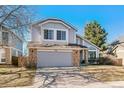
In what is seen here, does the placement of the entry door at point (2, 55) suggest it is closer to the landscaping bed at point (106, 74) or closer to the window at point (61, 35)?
the window at point (61, 35)

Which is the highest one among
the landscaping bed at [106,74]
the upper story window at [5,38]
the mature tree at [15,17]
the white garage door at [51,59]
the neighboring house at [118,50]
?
the mature tree at [15,17]

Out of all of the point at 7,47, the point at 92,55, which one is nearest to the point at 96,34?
Answer: the point at 92,55

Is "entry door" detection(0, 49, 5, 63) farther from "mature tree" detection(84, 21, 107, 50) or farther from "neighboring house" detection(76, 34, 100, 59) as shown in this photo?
"mature tree" detection(84, 21, 107, 50)

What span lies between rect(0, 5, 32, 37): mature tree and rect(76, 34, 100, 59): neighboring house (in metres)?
8.69

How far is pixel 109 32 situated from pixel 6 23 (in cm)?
1001

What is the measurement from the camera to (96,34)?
3048cm

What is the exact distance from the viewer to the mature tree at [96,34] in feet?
97.2

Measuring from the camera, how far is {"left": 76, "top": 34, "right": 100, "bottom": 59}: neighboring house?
30.2m

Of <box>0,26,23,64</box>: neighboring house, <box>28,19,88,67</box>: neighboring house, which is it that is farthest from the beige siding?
<box>0,26,23,64</box>: neighboring house

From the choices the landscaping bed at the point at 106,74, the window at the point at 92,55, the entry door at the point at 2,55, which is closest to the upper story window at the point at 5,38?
the entry door at the point at 2,55

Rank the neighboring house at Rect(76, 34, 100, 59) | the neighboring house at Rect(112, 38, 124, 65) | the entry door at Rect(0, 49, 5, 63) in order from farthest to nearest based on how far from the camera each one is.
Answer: the entry door at Rect(0, 49, 5, 63) → the neighboring house at Rect(76, 34, 100, 59) → the neighboring house at Rect(112, 38, 124, 65)

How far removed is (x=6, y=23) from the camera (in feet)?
80.5

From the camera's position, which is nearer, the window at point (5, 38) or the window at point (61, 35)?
the window at point (5, 38)
